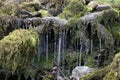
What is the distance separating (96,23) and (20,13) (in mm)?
2712

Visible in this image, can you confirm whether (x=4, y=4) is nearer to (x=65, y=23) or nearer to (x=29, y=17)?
(x=29, y=17)

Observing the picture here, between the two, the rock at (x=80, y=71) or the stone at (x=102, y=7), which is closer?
the rock at (x=80, y=71)

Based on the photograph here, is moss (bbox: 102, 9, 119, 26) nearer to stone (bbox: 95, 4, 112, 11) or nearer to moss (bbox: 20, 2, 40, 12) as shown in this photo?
stone (bbox: 95, 4, 112, 11)

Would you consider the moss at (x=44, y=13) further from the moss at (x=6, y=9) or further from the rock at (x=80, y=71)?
the rock at (x=80, y=71)

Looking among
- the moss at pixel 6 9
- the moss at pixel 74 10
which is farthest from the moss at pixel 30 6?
the moss at pixel 74 10

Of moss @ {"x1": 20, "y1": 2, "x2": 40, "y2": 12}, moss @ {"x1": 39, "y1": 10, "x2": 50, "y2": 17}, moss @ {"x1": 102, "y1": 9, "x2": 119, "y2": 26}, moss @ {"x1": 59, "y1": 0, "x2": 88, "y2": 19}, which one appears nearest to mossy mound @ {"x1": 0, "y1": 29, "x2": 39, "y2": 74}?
moss @ {"x1": 59, "y1": 0, "x2": 88, "y2": 19}

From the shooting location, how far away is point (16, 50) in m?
8.98

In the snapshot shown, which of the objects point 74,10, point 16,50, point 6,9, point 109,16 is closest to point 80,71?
point 16,50

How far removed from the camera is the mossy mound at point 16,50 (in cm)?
900

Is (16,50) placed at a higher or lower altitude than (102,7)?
lower

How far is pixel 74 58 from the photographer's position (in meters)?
10.1

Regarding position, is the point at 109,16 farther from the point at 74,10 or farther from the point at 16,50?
the point at 16,50

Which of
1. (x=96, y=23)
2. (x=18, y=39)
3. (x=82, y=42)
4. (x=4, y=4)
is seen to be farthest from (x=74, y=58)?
(x=4, y=4)

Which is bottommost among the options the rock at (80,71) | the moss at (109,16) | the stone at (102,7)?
the rock at (80,71)
